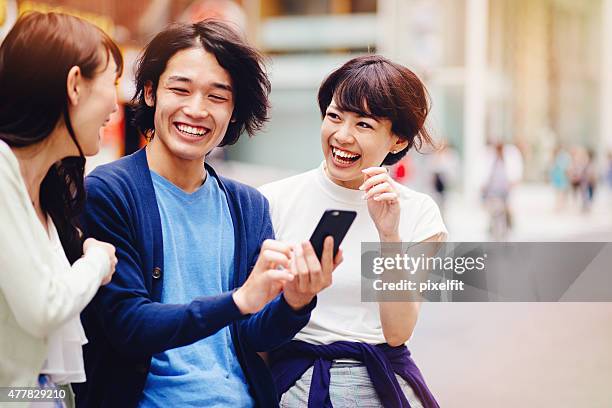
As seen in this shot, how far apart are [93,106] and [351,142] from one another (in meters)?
0.54

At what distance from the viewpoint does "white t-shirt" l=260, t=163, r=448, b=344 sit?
167cm

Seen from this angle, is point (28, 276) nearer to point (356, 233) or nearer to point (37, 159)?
point (37, 159)

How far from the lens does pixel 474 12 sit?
1570 centimetres

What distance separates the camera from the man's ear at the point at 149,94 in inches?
59.9

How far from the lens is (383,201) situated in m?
1.52

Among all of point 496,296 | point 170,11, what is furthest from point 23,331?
point 170,11

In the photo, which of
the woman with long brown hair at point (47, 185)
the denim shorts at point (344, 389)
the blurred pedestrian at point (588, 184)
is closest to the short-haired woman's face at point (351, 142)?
the denim shorts at point (344, 389)

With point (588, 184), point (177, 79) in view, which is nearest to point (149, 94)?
point (177, 79)

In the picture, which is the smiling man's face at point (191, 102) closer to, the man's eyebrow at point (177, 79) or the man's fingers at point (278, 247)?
the man's eyebrow at point (177, 79)

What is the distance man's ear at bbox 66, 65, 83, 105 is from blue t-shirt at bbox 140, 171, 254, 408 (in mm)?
272

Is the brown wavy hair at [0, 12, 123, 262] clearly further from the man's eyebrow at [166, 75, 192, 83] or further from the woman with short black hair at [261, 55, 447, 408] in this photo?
the woman with short black hair at [261, 55, 447, 408]

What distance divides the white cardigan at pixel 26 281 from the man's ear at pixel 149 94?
0.38 meters

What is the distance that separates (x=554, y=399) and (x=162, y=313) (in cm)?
110

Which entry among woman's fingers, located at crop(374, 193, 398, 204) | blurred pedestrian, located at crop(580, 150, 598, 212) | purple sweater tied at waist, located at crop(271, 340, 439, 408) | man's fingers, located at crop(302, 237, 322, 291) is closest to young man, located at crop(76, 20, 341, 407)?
man's fingers, located at crop(302, 237, 322, 291)
